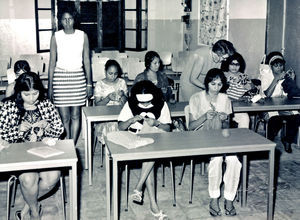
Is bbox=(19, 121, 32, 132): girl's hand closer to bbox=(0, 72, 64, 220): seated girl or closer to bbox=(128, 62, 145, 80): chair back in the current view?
bbox=(0, 72, 64, 220): seated girl

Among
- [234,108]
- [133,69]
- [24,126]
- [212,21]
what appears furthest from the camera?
[212,21]

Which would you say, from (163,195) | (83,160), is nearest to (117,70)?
(83,160)

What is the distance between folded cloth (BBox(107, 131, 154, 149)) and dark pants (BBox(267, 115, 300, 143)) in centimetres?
262

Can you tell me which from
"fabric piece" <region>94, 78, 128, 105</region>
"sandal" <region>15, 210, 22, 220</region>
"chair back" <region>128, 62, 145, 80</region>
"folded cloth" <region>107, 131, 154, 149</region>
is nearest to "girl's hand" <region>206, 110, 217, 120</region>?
"folded cloth" <region>107, 131, 154, 149</region>

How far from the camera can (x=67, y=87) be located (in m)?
4.67

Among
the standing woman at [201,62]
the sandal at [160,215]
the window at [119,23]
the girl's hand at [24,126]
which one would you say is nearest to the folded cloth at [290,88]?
the standing woman at [201,62]

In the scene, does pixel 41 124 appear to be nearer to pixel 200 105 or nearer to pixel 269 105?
pixel 200 105

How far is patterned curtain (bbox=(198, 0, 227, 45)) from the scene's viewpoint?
7680 millimetres

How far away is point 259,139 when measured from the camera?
332cm

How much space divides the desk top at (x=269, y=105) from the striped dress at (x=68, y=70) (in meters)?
1.73

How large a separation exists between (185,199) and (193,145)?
107cm

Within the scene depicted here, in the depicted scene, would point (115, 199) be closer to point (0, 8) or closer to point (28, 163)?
point (28, 163)

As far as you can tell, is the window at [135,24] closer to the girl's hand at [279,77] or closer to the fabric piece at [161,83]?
the fabric piece at [161,83]

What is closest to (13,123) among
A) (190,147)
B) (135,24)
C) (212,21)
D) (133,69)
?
(190,147)
